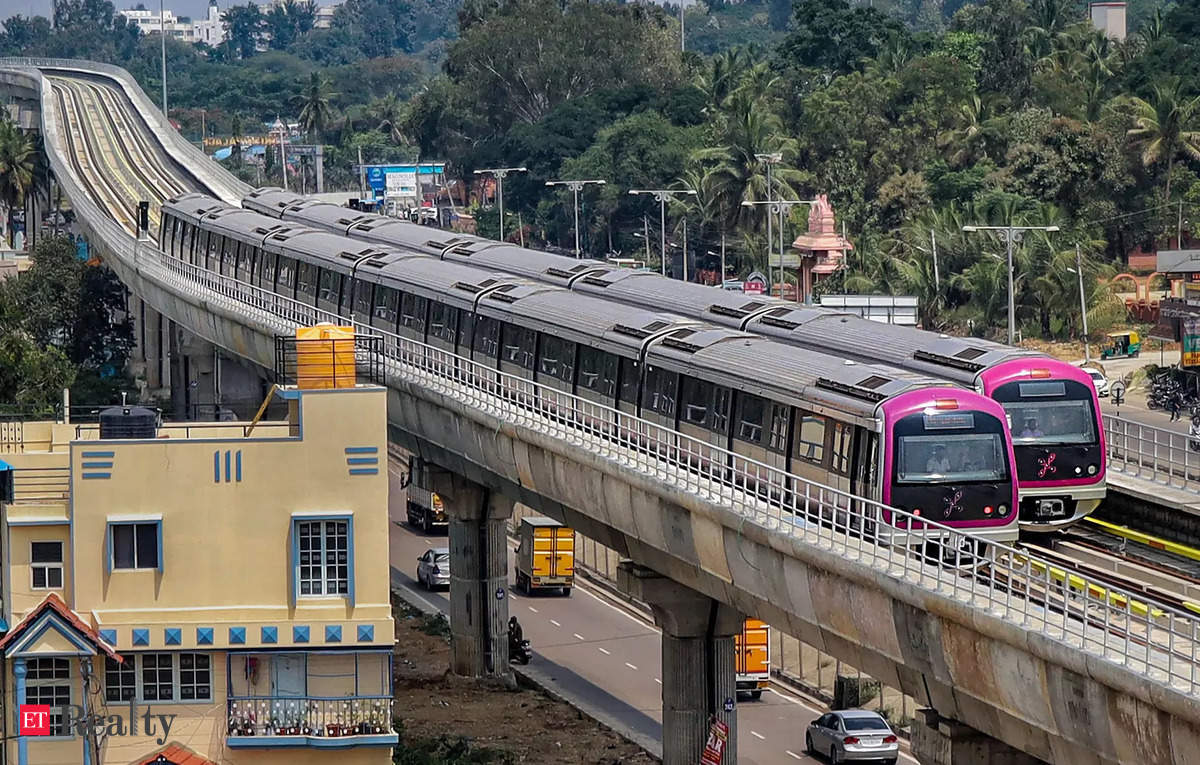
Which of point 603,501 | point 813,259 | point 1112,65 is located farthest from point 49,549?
point 1112,65

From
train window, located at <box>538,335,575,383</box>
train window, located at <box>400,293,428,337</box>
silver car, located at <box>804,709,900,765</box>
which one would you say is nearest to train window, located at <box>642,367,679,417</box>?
train window, located at <box>538,335,575,383</box>

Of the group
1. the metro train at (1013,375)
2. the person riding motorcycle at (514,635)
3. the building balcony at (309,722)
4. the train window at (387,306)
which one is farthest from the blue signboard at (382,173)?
the building balcony at (309,722)

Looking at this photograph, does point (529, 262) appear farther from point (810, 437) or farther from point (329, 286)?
point (810, 437)

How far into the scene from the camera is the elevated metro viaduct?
29.6 metres

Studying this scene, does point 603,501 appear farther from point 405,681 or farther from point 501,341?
point 405,681

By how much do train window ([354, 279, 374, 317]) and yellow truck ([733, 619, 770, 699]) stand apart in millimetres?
15310

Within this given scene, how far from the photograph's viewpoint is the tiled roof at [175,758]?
3559cm

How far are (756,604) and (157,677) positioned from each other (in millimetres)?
10408

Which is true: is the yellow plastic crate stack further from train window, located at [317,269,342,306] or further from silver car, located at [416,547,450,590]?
silver car, located at [416,547,450,590]

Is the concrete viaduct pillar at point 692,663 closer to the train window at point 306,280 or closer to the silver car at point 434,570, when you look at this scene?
the silver car at point 434,570

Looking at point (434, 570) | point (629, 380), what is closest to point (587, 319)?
point (629, 380)

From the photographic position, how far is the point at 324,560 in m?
36.4

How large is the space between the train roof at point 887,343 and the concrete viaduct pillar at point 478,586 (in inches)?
544

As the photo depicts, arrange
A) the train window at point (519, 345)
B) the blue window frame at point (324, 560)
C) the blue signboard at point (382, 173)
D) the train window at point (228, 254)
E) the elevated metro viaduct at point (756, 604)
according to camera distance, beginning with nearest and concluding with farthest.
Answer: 1. the elevated metro viaduct at point (756, 604)
2. the blue window frame at point (324, 560)
3. the train window at point (519, 345)
4. the train window at point (228, 254)
5. the blue signboard at point (382, 173)
